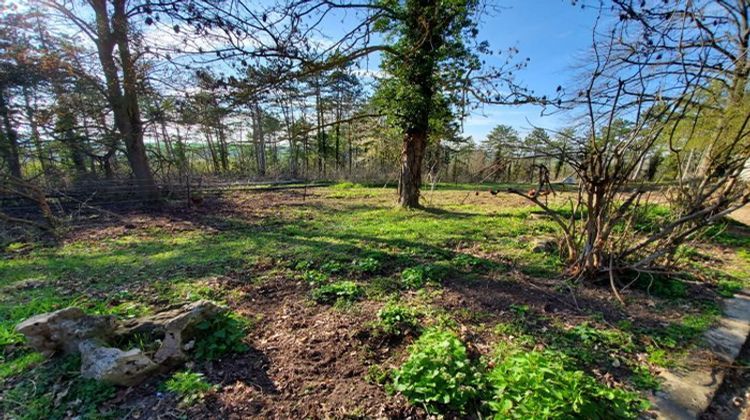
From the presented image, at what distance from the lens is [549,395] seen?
1425 mm

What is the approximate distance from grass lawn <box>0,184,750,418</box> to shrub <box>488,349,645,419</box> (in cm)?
1

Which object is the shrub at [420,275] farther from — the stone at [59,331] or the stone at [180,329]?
the stone at [59,331]

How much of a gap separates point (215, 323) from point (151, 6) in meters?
2.53

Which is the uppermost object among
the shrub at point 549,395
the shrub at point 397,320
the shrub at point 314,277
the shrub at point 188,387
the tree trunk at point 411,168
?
the tree trunk at point 411,168

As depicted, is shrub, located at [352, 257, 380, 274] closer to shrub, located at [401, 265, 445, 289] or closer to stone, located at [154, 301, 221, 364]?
shrub, located at [401, 265, 445, 289]

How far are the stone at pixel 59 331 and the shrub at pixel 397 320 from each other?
2046mm

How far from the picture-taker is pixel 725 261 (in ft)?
12.1

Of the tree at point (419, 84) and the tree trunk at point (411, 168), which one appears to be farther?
the tree trunk at point (411, 168)

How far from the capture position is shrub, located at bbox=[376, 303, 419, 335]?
7.54ft

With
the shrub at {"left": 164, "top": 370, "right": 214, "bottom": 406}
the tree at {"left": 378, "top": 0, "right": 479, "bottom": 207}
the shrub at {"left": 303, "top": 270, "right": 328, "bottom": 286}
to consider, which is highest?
the tree at {"left": 378, "top": 0, "right": 479, "bottom": 207}

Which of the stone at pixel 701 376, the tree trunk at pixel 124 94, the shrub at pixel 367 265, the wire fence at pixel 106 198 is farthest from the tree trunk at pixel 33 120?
the stone at pixel 701 376

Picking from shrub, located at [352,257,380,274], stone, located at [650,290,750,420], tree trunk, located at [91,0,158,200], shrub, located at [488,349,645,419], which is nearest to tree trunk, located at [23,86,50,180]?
tree trunk, located at [91,0,158,200]

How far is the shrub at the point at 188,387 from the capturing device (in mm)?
1706

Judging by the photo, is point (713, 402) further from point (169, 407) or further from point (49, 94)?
point (49, 94)
